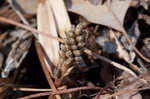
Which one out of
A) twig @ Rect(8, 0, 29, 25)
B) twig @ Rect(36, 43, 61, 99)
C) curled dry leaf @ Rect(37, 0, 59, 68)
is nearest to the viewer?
twig @ Rect(36, 43, 61, 99)

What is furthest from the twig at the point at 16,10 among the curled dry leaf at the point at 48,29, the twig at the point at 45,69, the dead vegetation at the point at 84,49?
the twig at the point at 45,69

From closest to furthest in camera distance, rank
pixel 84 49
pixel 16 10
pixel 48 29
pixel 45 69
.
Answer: pixel 84 49 → pixel 45 69 → pixel 48 29 → pixel 16 10

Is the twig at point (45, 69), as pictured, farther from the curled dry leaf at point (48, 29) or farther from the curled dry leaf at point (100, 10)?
the curled dry leaf at point (100, 10)

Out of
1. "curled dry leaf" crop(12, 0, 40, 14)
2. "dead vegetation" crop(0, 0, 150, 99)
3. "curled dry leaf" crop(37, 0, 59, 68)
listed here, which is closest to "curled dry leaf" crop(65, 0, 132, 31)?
"dead vegetation" crop(0, 0, 150, 99)

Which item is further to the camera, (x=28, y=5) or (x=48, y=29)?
(x=28, y=5)

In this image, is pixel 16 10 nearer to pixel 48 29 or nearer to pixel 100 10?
pixel 48 29

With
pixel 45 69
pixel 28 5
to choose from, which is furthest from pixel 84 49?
Answer: pixel 28 5

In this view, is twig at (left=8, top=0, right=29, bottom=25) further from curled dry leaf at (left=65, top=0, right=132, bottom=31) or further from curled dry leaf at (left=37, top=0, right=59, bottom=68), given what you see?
curled dry leaf at (left=65, top=0, right=132, bottom=31)

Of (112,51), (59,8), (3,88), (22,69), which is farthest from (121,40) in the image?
(3,88)

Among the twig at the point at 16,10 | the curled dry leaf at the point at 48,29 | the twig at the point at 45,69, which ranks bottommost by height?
the twig at the point at 45,69
